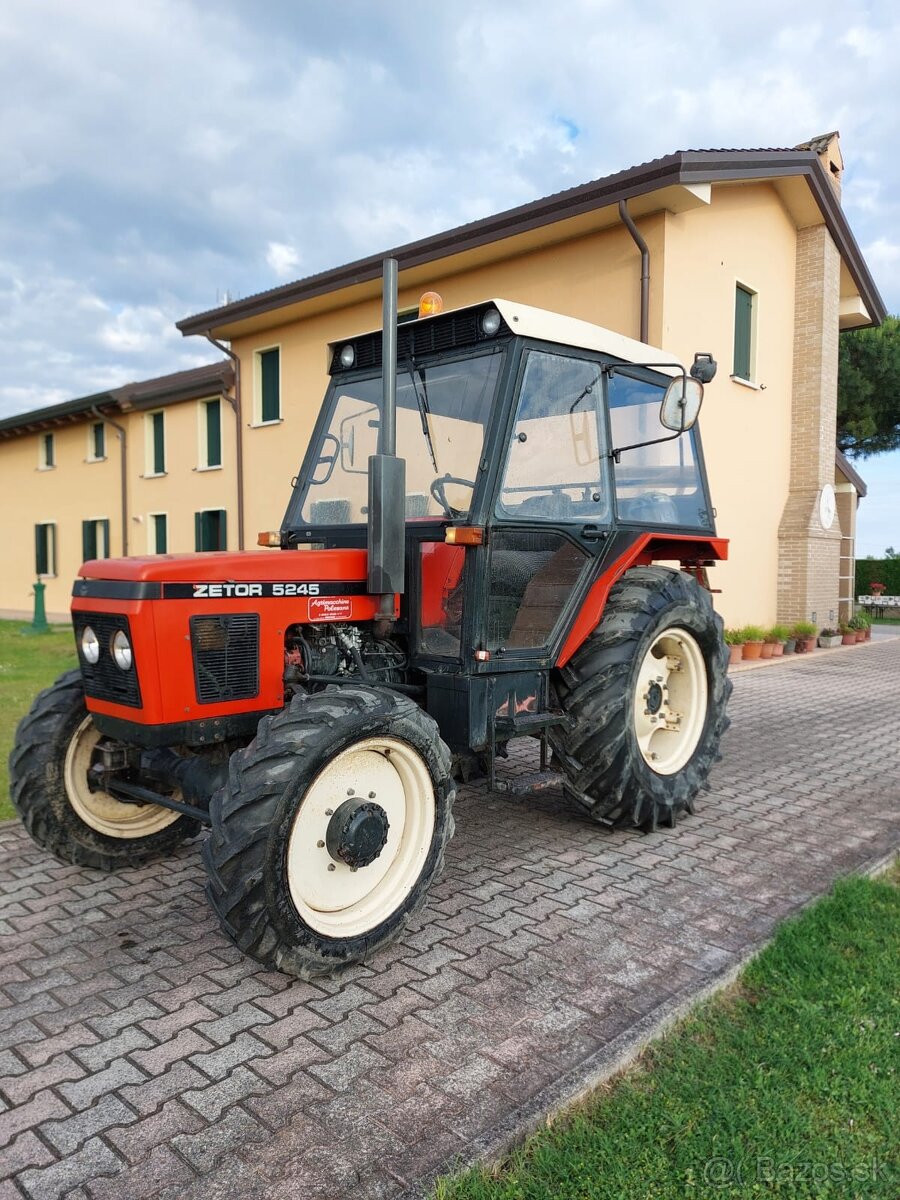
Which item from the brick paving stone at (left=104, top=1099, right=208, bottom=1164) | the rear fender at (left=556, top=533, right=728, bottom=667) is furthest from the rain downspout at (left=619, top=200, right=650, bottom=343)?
the brick paving stone at (left=104, top=1099, right=208, bottom=1164)

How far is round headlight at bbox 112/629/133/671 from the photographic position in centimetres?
299

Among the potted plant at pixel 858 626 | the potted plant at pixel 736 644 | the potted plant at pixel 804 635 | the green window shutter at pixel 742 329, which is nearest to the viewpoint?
the potted plant at pixel 736 644

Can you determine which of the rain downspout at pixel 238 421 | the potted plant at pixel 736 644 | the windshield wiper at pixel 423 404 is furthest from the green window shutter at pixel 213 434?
the windshield wiper at pixel 423 404

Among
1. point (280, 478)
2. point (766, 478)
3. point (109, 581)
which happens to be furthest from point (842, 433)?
point (109, 581)

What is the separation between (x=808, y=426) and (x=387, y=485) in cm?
1143

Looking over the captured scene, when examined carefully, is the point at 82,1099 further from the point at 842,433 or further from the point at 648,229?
the point at 842,433

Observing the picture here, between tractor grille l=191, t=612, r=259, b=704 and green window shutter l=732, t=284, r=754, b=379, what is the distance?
9739 mm

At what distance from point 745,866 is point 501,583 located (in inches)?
64.6

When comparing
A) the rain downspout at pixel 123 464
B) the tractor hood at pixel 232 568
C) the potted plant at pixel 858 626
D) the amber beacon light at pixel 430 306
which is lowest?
the potted plant at pixel 858 626

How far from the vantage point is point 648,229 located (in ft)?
31.5

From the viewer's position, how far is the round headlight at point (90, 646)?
3.18m

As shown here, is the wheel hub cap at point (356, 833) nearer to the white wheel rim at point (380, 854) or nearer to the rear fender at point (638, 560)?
the white wheel rim at point (380, 854)

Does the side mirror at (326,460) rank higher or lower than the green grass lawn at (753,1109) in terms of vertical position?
higher

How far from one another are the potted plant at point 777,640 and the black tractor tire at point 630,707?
774 centimetres
